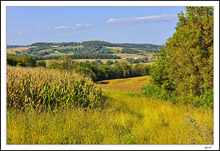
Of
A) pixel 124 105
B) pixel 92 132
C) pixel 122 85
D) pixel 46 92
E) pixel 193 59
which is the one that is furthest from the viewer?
pixel 122 85

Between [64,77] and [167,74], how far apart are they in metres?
7.78

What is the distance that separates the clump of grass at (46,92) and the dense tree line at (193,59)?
17.6ft

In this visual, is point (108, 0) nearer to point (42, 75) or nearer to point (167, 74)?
point (42, 75)

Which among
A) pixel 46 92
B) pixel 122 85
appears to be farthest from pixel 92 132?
pixel 122 85

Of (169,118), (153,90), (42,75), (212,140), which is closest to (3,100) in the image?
(42,75)

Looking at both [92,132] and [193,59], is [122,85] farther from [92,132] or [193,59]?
[92,132]

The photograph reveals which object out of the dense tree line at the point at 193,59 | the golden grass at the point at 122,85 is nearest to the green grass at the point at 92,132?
the golden grass at the point at 122,85

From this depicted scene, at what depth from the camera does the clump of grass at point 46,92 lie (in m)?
7.21

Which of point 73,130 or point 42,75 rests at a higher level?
point 42,75

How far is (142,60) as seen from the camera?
314 ft

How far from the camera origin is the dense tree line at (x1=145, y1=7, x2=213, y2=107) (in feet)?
35.1

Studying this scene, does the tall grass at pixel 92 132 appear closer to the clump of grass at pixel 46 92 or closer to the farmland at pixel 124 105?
the farmland at pixel 124 105

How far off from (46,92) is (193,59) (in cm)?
759

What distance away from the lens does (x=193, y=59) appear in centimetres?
1116
